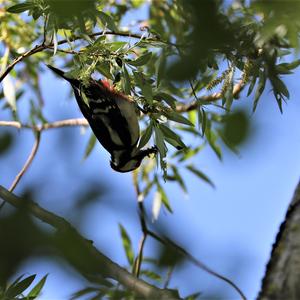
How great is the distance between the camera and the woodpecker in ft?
9.78

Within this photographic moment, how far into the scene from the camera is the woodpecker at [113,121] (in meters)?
2.98

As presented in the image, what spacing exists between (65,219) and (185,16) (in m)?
0.35

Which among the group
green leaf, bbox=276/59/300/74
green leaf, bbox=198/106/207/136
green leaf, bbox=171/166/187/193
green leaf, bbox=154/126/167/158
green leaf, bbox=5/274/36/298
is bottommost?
green leaf, bbox=5/274/36/298

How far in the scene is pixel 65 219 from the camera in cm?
76

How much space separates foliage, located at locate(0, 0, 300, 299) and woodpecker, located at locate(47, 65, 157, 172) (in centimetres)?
21

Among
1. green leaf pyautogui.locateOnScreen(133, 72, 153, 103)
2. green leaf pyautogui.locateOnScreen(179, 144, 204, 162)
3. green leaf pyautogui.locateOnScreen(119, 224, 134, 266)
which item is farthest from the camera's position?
green leaf pyautogui.locateOnScreen(179, 144, 204, 162)

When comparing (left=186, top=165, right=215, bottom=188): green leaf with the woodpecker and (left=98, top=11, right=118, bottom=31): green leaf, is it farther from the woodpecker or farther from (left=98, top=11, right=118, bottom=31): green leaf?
(left=98, top=11, right=118, bottom=31): green leaf

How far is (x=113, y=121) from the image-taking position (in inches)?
121

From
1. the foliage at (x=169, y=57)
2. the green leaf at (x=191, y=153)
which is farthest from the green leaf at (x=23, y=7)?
the green leaf at (x=191, y=153)

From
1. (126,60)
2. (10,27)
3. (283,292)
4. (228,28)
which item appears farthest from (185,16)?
(10,27)

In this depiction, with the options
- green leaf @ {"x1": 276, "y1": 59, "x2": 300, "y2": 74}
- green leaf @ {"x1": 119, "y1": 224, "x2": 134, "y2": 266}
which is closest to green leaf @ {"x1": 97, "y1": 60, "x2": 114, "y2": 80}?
green leaf @ {"x1": 276, "y1": 59, "x2": 300, "y2": 74}

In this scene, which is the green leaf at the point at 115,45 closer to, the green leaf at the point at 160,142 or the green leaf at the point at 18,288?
the green leaf at the point at 160,142

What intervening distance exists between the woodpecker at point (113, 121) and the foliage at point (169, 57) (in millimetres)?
210

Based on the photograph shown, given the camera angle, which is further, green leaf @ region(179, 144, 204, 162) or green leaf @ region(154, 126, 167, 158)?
green leaf @ region(179, 144, 204, 162)
